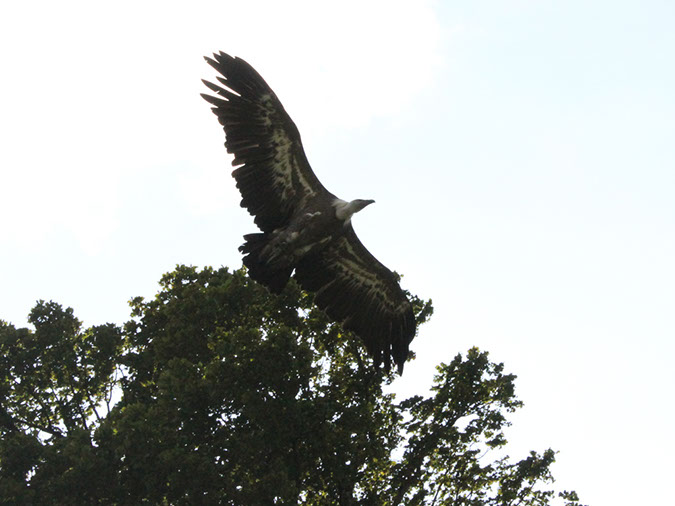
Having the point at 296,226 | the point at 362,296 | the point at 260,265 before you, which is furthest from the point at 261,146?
the point at 362,296

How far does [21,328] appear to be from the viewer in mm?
25344

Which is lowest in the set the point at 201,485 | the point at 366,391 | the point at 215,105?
the point at 201,485

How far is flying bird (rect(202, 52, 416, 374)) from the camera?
1281 centimetres

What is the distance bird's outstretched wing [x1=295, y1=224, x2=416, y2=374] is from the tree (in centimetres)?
318

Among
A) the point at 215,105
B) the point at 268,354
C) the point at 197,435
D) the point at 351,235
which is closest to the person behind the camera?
the point at 215,105

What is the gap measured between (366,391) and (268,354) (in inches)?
112

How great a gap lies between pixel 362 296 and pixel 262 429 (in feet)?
16.1

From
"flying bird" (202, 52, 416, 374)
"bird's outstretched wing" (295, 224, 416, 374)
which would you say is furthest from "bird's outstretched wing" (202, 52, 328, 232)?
"bird's outstretched wing" (295, 224, 416, 374)

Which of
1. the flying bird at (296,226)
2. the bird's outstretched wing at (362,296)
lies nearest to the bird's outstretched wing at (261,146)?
the flying bird at (296,226)

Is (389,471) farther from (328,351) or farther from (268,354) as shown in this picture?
(268,354)

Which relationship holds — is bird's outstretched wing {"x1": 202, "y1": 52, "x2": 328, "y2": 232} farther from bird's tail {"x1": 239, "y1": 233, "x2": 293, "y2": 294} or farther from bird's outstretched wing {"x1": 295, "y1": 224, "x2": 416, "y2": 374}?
bird's outstretched wing {"x1": 295, "y1": 224, "x2": 416, "y2": 374}

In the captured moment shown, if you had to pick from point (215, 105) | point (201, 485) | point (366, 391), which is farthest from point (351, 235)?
point (201, 485)

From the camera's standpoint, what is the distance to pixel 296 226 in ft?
43.4

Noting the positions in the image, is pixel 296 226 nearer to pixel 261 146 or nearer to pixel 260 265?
pixel 260 265
